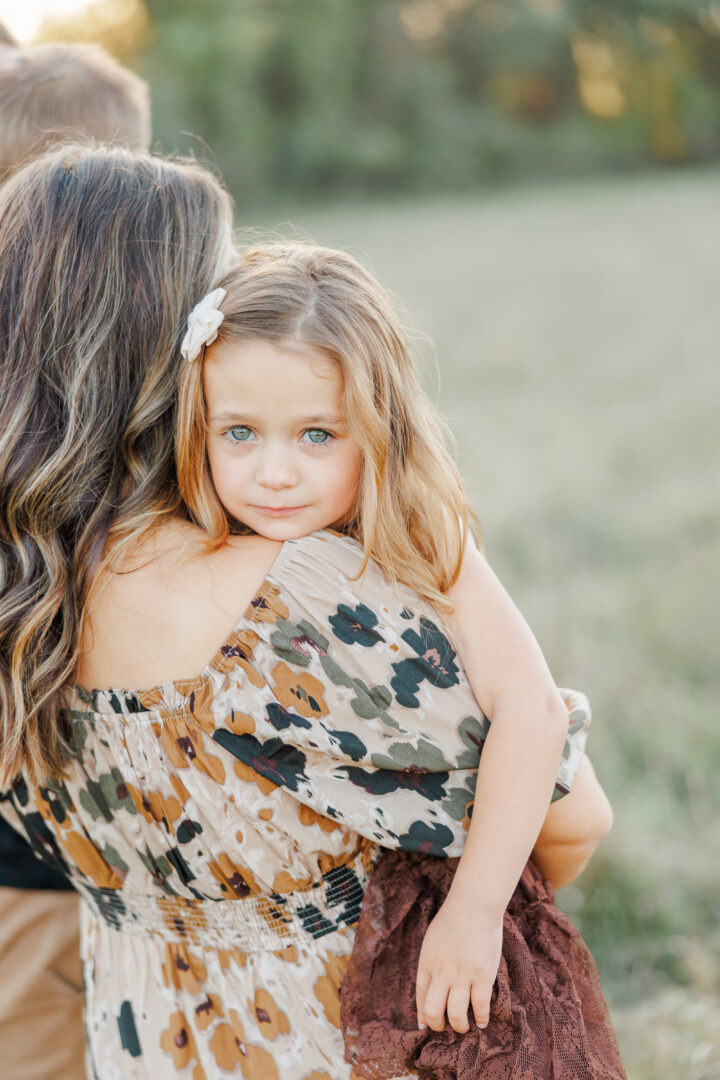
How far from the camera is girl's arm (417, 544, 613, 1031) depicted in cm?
118

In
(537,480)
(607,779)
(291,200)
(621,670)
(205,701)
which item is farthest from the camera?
(291,200)

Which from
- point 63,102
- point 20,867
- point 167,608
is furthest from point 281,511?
point 63,102

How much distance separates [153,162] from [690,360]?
23.7 feet

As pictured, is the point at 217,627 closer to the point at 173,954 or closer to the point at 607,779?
the point at 173,954

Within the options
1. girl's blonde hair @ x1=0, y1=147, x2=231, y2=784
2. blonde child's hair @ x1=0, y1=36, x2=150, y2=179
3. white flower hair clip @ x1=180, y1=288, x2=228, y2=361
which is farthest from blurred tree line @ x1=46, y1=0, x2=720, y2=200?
white flower hair clip @ x1=180, y1=288, x2=228, y2=361

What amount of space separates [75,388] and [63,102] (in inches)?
36.0

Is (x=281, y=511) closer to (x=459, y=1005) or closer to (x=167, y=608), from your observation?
(x=167, y=608)

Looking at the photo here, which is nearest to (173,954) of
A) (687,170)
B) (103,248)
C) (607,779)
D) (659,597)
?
(103,248)

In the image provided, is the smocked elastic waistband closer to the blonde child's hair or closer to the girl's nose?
the girl's nose

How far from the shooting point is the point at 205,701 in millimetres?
1168

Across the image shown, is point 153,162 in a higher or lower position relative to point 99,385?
higher

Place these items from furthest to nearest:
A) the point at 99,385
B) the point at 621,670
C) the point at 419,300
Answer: the point at 419,300
the point at 621,670
the point at 99,385

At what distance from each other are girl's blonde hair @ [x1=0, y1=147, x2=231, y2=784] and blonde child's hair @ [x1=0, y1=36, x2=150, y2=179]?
59 centimetres

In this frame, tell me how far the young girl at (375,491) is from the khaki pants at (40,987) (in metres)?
0.61
